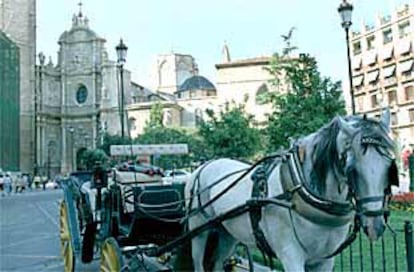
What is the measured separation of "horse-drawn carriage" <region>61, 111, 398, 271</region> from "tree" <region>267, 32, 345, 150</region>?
1370cm

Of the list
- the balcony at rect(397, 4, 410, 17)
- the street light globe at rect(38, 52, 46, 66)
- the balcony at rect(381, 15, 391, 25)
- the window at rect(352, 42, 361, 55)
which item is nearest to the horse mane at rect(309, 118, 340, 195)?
the balcony at rect(397, 4, 410, 17)

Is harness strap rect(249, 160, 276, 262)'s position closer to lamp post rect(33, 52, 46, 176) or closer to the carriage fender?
the carriage fender

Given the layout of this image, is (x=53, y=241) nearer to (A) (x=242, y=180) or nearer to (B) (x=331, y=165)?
(A) (x=242, y=180)

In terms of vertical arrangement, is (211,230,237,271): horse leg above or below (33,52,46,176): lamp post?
below

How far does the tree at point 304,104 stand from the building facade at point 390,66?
986 inches

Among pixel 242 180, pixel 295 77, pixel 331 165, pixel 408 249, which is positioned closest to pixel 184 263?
pixel 242 180

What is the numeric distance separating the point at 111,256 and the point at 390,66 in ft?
152

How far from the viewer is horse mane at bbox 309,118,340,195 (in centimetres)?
306

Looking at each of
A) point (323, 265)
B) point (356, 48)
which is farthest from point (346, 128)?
point (356, 48)

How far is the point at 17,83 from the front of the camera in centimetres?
4578

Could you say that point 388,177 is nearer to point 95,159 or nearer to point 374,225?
point 374,225

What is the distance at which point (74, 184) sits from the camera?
747 cm

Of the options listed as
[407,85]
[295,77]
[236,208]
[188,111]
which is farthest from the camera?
[188,111]

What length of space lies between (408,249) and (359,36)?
51.7 m
